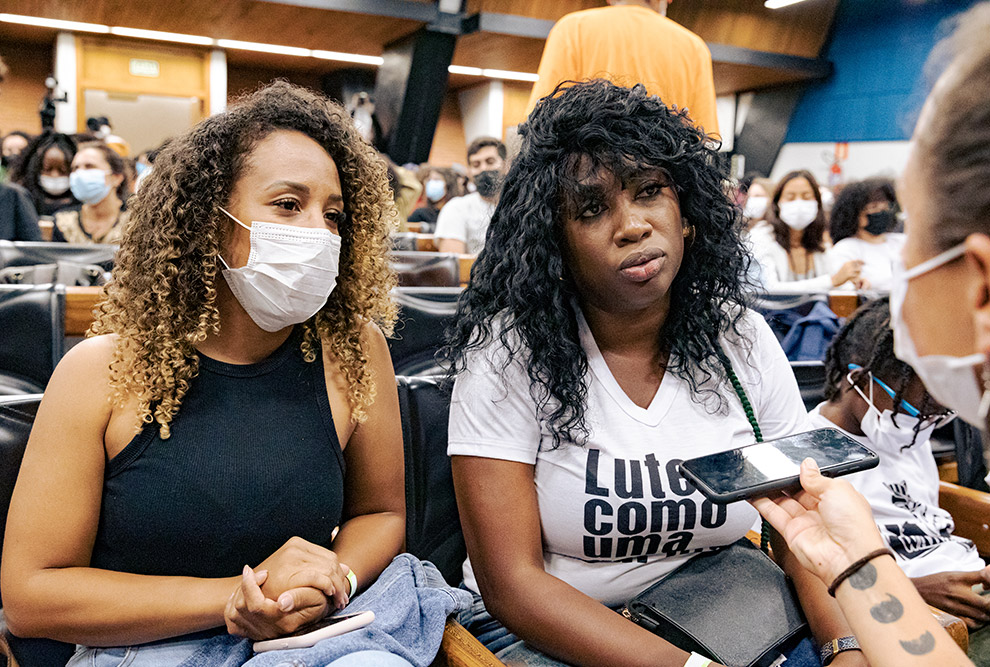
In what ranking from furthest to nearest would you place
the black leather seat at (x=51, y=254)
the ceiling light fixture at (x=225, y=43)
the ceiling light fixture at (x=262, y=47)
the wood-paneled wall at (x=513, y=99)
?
1. the wood-paneled wall at (x=513, y=99)
2. the ceiling light fixture at (x=262, y=47)
3. the ceiling light fixture at (x=225, y=43)
4. the black leather seat at (x=51, y=254)

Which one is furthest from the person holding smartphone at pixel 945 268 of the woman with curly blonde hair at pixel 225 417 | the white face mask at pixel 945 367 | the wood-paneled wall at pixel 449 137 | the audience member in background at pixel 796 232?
the wood-paneled wall at pixel 449 137

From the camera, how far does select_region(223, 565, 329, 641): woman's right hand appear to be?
110cm

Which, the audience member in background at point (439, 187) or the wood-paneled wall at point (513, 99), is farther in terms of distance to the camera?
the wood-paneled wall at point (513, 99)

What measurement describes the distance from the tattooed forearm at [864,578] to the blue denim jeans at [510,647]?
17.2 inches

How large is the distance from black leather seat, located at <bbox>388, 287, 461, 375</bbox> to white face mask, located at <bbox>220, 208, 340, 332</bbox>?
3.49 ft

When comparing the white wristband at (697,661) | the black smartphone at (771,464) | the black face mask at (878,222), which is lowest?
the white wristband at (697,661)

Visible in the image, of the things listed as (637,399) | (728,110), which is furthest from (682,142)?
(728,110)

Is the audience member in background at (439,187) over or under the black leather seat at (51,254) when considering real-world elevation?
over

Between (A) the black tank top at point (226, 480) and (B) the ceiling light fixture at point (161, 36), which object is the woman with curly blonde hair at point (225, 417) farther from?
(B) the ceiling light fixture at point (161, 36)

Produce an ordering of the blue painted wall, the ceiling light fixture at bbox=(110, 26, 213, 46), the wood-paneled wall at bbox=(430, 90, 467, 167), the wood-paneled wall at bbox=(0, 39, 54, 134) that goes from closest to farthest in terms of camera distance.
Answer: the ceiling light fixture at bbox=(110, 26, 213, 46) → the blue painted wall → the wood-paneled wall at bbox=(0, 39, 54, 134) → the wood-paneled wall at bbox=(430, 90, 467, 167)

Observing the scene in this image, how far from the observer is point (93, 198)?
4.49 metres

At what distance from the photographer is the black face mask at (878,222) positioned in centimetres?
460

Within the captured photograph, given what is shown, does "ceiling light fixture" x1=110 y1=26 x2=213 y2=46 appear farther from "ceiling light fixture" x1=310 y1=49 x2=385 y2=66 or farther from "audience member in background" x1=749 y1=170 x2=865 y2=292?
"audience member in background" x1=749 y1=170 x2=865 y2=292

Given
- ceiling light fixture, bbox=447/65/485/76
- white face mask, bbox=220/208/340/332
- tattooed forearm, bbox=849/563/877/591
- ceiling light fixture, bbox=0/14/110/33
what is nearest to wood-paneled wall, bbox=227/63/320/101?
ceiling light fixture, bbox=447/65/485/76
